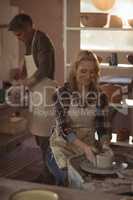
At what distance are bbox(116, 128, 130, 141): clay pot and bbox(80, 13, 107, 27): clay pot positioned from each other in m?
0.95

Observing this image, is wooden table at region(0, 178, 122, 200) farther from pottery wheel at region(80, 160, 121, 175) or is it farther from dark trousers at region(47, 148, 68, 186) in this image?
dark trousers at region(47, 148, 68, 186)

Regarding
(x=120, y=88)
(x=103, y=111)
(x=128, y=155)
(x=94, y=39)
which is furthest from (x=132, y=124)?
(x=128, y=155)

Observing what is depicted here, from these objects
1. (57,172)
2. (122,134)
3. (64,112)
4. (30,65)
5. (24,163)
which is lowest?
(24,163)

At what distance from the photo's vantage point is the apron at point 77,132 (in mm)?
1999

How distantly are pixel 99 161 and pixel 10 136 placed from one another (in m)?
2.62

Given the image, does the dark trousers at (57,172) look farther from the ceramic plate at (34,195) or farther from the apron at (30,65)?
the apron at (30,65)

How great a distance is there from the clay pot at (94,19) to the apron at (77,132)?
187cm

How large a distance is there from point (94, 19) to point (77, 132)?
199 centimetres

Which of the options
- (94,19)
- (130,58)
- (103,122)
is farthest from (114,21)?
(103,122)

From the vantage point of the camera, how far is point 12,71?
468cm

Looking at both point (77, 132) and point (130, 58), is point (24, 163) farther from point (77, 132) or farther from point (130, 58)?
point (77, 132)

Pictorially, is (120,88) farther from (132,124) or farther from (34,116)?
(34,116)

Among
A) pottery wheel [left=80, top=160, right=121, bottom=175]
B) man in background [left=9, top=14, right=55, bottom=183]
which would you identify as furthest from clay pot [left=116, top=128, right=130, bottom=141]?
pottery wheel [left=80, top=160, right=121, bottom=175]

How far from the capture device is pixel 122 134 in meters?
3.79
